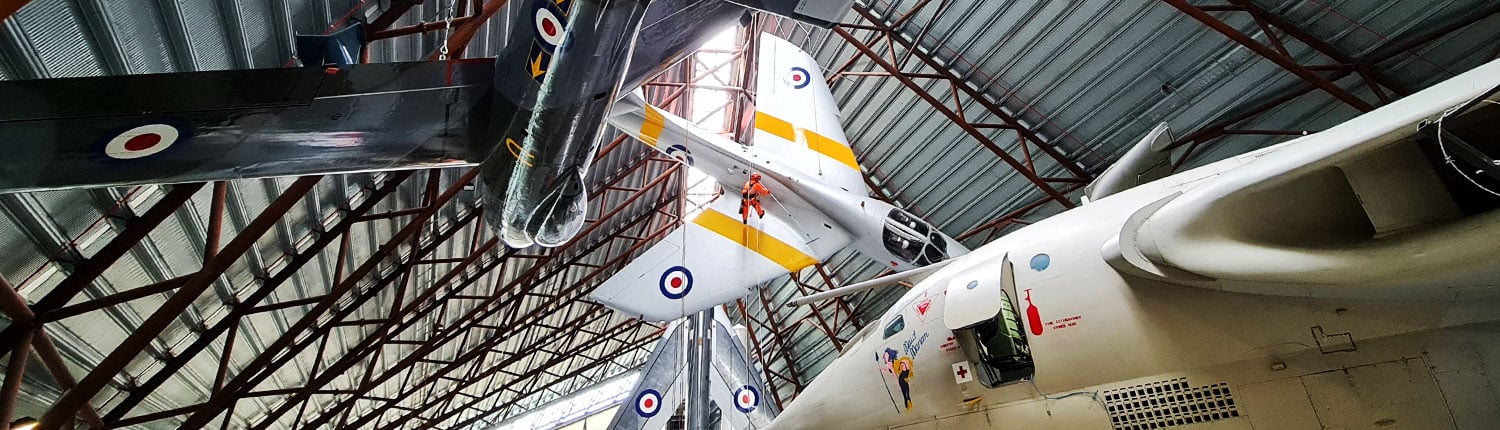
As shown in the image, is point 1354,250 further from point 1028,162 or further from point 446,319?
point 446,319

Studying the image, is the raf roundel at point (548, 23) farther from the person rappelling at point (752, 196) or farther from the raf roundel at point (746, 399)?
the raf roundel at point (746, 399)

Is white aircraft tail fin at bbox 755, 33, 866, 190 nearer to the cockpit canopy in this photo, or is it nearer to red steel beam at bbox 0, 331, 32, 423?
the cockpit canopy

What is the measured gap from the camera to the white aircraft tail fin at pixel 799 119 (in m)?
12.2

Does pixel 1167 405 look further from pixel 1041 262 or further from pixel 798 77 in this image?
pixel 798 77

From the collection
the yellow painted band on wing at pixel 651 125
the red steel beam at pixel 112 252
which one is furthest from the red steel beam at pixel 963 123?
the red steel beam at pixel 112 252

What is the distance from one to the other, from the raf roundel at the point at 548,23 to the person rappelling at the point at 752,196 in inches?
250

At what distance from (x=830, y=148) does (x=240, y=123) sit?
31.1 ft

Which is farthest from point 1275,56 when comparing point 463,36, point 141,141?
point 141,141

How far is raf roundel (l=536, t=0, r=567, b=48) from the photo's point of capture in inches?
198

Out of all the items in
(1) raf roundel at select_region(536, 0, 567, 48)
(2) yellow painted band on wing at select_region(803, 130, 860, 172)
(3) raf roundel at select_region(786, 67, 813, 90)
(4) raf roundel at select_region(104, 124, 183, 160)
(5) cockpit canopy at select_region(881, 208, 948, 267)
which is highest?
(3) raf roundel at select_region(786, 67, 813, 90)

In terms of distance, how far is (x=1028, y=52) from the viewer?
1239 centimetres

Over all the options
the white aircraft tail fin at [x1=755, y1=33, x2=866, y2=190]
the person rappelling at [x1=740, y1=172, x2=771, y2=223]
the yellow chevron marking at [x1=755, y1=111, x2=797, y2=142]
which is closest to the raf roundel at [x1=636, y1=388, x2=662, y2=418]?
the person rappelling at [x1=740, y1=172, x2=771, y2=223]

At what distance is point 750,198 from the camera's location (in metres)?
11.6

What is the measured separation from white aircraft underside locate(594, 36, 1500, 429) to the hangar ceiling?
501 centimetres
